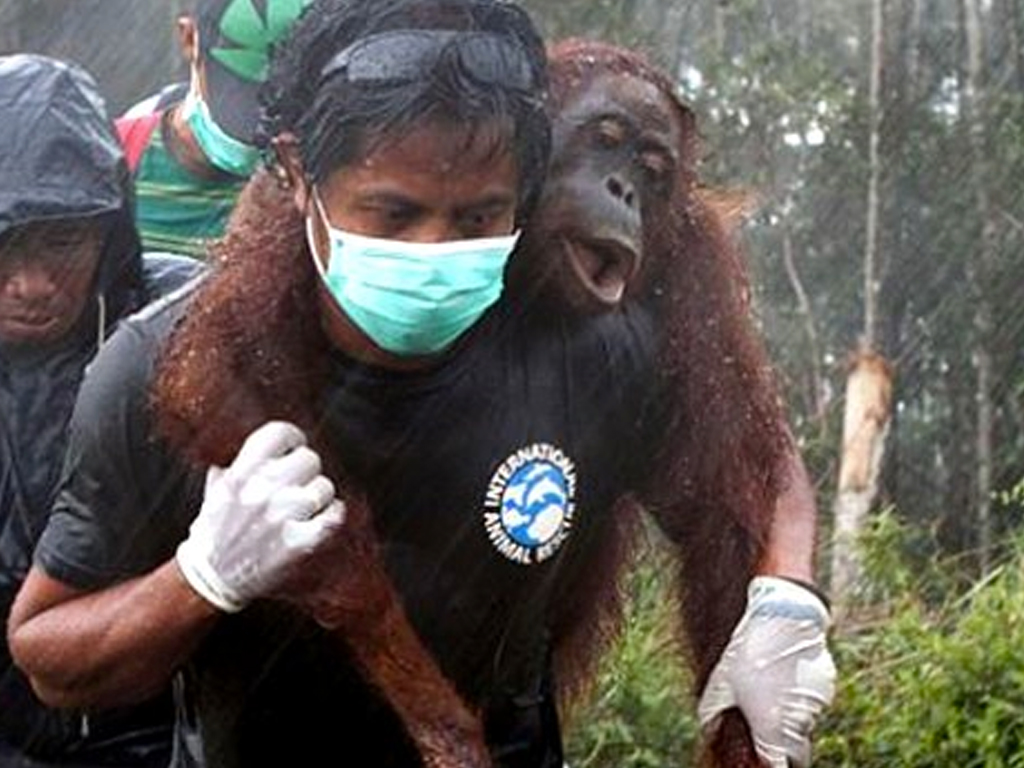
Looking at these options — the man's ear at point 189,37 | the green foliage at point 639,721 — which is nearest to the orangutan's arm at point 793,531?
the man's ear at point 189,37

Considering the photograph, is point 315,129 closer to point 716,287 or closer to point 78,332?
point 716,287

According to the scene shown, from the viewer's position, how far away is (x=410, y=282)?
8.44 feet

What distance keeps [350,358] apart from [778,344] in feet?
59.2

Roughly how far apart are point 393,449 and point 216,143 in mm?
1558

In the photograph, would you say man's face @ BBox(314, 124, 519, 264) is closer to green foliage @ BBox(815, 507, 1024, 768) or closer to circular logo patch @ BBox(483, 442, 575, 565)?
circular logo patch @ BBox(483, 442, 575, 565)

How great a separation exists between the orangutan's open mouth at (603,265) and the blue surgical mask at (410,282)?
115 millimetres

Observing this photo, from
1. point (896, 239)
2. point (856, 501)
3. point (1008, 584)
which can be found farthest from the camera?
point (896, 239)

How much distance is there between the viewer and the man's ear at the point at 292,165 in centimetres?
268

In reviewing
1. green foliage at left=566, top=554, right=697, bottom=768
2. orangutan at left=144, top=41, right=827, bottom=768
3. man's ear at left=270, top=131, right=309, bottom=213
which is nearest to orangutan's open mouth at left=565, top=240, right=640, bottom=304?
orangutan at left=144, top=41, right=827, bottom=768

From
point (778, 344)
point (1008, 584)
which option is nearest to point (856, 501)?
point (1008, 584)

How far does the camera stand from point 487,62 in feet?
8.67

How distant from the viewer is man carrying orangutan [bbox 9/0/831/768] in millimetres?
2586

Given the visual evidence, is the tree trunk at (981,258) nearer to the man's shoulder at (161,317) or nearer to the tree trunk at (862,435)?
the tree trunk at (862,435)

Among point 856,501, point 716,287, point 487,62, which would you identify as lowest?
point 856,501
